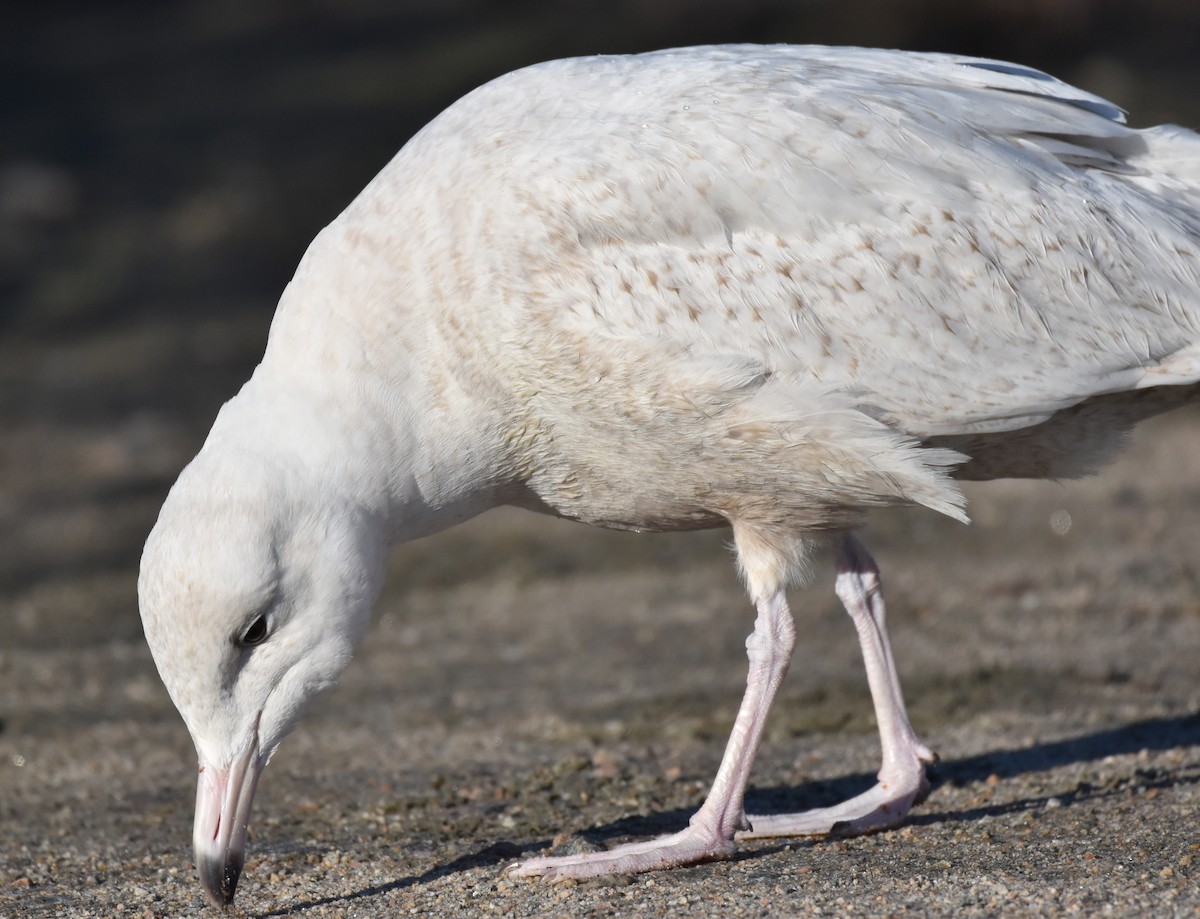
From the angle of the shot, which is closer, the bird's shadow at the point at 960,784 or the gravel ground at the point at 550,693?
the gravel ground at the point at 550,693

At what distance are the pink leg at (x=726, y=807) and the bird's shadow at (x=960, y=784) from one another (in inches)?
6.1

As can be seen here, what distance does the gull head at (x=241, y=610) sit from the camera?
4148mm

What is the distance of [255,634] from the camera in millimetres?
4266

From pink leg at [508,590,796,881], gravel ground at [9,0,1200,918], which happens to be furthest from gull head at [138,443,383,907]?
pink leg at [508,590,796,881]

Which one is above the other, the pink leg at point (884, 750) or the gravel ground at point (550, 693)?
the pink leg at point (884, 750)

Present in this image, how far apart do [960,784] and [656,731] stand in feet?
4.28

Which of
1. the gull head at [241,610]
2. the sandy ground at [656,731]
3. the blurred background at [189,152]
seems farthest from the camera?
the blurred background at [189,152]

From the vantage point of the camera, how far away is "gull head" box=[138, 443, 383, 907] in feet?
13.6

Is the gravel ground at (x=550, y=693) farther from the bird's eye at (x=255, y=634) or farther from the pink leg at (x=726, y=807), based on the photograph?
the bird's eye at (x=255, y=634)

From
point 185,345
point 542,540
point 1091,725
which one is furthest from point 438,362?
point 185,345

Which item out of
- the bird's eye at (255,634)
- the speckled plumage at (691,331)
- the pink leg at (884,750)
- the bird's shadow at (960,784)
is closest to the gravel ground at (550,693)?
the bird's shadow at (960,784)

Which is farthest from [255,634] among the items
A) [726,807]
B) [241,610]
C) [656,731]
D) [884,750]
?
[656,731]

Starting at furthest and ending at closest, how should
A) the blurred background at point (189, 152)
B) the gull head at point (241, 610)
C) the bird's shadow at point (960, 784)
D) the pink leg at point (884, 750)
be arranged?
the blurred background at point (189, 152), the pink leg at point (884, 750), the bird's shadow at point (960, 784), the gull head at point (241, 610)

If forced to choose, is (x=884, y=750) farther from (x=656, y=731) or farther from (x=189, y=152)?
(x=189, y=152)
